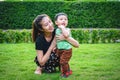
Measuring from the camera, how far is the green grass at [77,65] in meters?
6.52

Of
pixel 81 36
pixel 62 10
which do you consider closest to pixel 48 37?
pixel 81 36

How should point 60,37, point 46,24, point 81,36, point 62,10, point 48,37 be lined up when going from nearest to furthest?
point 60,37 < point 46,24 < point 48,37 < point 81,36 < point 62,10

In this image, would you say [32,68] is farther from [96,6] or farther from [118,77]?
[96,6]

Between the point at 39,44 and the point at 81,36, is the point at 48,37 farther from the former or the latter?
the point at 81,36

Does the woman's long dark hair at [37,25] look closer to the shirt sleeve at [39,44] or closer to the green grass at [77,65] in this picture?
the shirt sleeve at [39,44]

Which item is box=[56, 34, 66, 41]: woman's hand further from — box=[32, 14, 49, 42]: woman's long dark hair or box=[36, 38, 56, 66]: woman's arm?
box=[32, 14, 49, 42]: woman's long dark hair

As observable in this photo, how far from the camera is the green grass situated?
6.52 m

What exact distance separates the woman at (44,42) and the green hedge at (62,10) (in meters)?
16.5

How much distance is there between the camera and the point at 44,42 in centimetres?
663

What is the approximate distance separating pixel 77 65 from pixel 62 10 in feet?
51.4

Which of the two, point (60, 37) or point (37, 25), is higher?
point (37, 25)

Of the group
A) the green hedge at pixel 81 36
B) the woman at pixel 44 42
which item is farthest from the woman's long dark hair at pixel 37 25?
the green hedge at pixel 81 36

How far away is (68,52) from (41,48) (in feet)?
2.07

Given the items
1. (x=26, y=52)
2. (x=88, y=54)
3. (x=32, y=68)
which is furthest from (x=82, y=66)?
(x=26, y=52)
